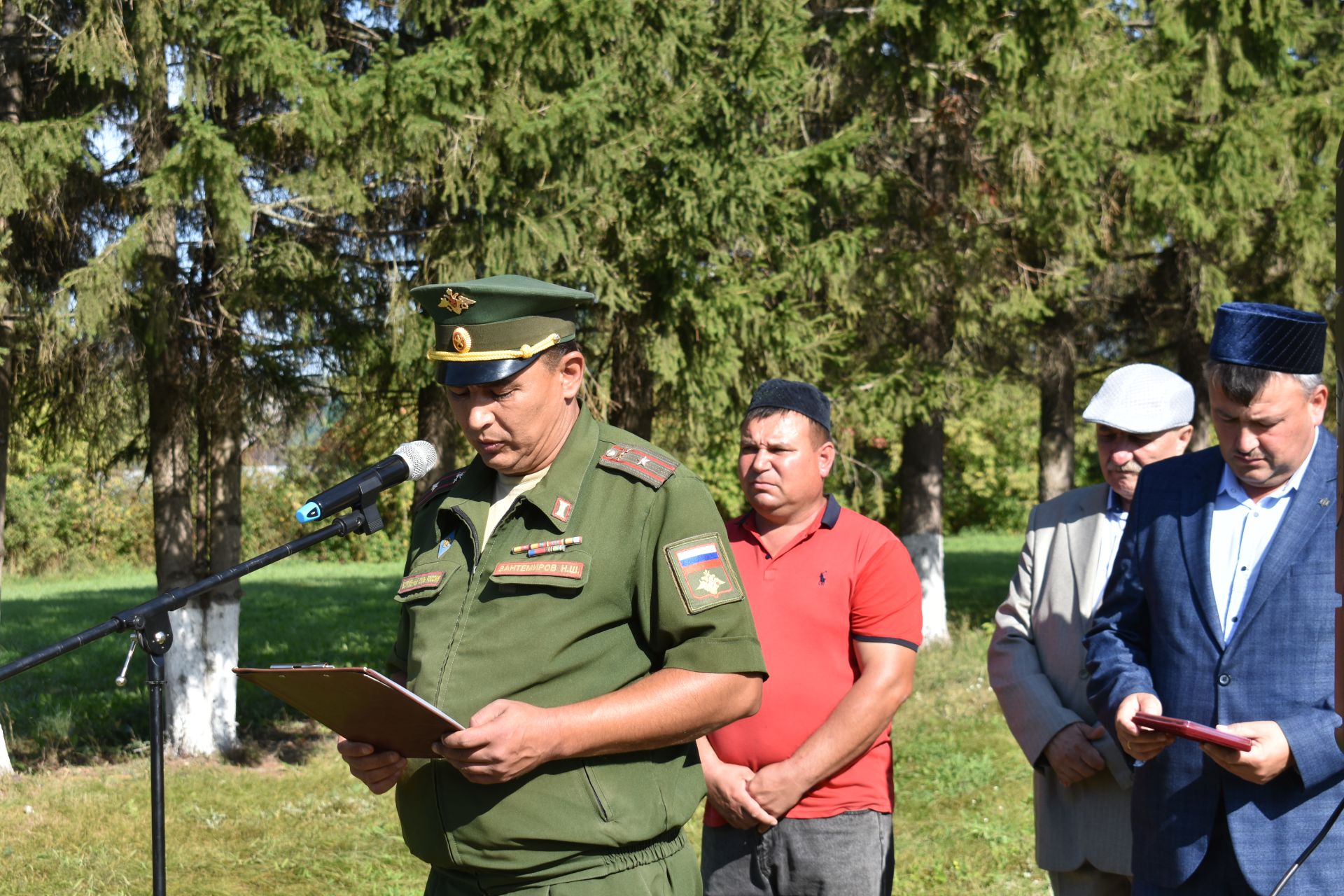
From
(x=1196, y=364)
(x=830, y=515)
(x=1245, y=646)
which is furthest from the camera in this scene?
(x=1196, y=364)

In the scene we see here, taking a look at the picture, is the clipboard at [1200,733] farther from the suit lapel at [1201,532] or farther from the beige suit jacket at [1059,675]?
the beige suit jacket at [1059,675]

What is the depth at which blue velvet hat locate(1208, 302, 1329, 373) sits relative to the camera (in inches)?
107

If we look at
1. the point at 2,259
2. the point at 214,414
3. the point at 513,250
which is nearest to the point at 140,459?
the point at 214,414

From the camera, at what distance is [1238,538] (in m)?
2.87

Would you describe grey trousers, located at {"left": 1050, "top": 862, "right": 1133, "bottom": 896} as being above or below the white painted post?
above

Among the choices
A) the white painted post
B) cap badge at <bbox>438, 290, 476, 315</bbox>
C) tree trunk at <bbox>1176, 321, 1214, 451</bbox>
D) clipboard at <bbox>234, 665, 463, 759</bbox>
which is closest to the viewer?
clipboard at <bbox>234, 665, 463, 759</bbox>

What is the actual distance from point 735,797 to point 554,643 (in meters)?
1.12

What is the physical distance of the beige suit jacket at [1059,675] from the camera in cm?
340

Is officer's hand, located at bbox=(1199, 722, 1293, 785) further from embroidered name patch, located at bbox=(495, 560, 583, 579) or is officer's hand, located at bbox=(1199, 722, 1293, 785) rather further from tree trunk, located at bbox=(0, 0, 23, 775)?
tree trunk, located at bbox=(0, 0, 23, 775)

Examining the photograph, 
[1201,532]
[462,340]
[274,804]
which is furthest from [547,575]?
[274,804]

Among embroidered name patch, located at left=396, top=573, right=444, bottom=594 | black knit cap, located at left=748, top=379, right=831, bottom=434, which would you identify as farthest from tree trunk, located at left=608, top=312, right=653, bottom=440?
embroidered name patch, located at left=396, top=573, right=444, bottom=594

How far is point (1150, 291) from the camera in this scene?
48.8ft

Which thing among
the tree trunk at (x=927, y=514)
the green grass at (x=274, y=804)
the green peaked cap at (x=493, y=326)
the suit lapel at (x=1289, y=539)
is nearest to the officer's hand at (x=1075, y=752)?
the suit lapel at (x=1289, y=539)

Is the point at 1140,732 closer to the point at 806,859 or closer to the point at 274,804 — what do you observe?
the point at 806,859
